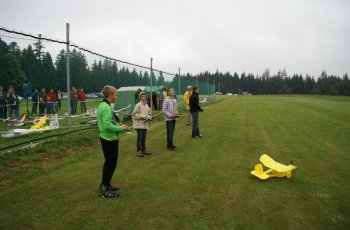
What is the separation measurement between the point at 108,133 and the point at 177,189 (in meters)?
1.72

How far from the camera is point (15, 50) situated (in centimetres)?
877

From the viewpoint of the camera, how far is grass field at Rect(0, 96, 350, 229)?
4.57 metres

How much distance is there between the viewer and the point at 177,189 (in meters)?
5.91

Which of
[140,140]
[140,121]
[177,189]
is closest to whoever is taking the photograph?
[177,189]

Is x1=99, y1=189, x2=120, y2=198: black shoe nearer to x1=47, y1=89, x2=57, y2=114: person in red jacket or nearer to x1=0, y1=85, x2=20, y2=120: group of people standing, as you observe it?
x1=0, y1=85, x2=20, y2=120: group of people standing

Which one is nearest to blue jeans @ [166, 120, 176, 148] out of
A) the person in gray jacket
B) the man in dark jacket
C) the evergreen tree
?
the person in gray jacket

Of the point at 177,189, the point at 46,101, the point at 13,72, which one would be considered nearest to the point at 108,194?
the point at 177,189

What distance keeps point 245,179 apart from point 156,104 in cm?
1492

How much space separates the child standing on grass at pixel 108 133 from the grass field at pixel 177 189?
0.89 ft

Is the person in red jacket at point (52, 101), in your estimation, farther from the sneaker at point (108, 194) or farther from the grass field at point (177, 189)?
the sneaker at point (108, 194)

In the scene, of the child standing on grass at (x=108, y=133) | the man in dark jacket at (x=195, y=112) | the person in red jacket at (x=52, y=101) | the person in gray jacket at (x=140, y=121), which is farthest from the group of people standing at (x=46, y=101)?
the child standing on grass at (x=108, y=133)

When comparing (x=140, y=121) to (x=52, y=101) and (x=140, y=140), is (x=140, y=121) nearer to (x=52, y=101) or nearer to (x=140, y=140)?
(x=140, y=140)

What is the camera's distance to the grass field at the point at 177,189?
457 centimetres

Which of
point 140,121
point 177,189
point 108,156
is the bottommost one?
point 177,189
